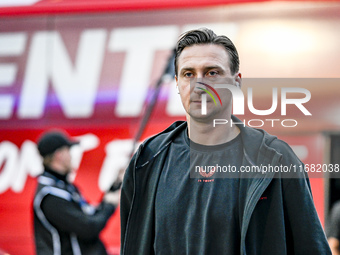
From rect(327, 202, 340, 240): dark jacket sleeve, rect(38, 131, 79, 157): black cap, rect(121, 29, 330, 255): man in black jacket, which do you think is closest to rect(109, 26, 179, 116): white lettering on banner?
rect(38, 131, 79, 157): black cap

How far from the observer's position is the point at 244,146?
1.44 meters

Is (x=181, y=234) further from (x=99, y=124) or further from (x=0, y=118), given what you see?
(x=0, y=118)

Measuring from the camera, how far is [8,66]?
3.69 metres

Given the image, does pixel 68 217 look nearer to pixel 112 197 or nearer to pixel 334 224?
pixel 112 197

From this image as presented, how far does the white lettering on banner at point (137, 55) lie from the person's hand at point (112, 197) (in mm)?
634

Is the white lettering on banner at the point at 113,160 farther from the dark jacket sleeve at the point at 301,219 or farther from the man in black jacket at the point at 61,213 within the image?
the dark jacket sleeve at the point at 301,219

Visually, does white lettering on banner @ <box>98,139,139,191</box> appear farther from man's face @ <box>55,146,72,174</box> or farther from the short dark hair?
the short dark hair

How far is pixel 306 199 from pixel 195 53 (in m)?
0.59

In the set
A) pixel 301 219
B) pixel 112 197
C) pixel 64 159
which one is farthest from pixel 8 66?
pixel 301 219

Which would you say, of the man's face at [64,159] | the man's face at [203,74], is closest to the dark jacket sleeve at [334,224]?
the man's face at [64,159]

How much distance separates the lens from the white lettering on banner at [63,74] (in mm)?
3525

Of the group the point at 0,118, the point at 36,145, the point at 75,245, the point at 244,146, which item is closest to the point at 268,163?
the point at 244,146

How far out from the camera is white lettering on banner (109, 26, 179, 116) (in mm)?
3477

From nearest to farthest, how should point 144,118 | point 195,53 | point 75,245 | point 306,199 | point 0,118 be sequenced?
point 306,199 < point 195,53 < point 75,245 < point 144,118 < point 0,118
